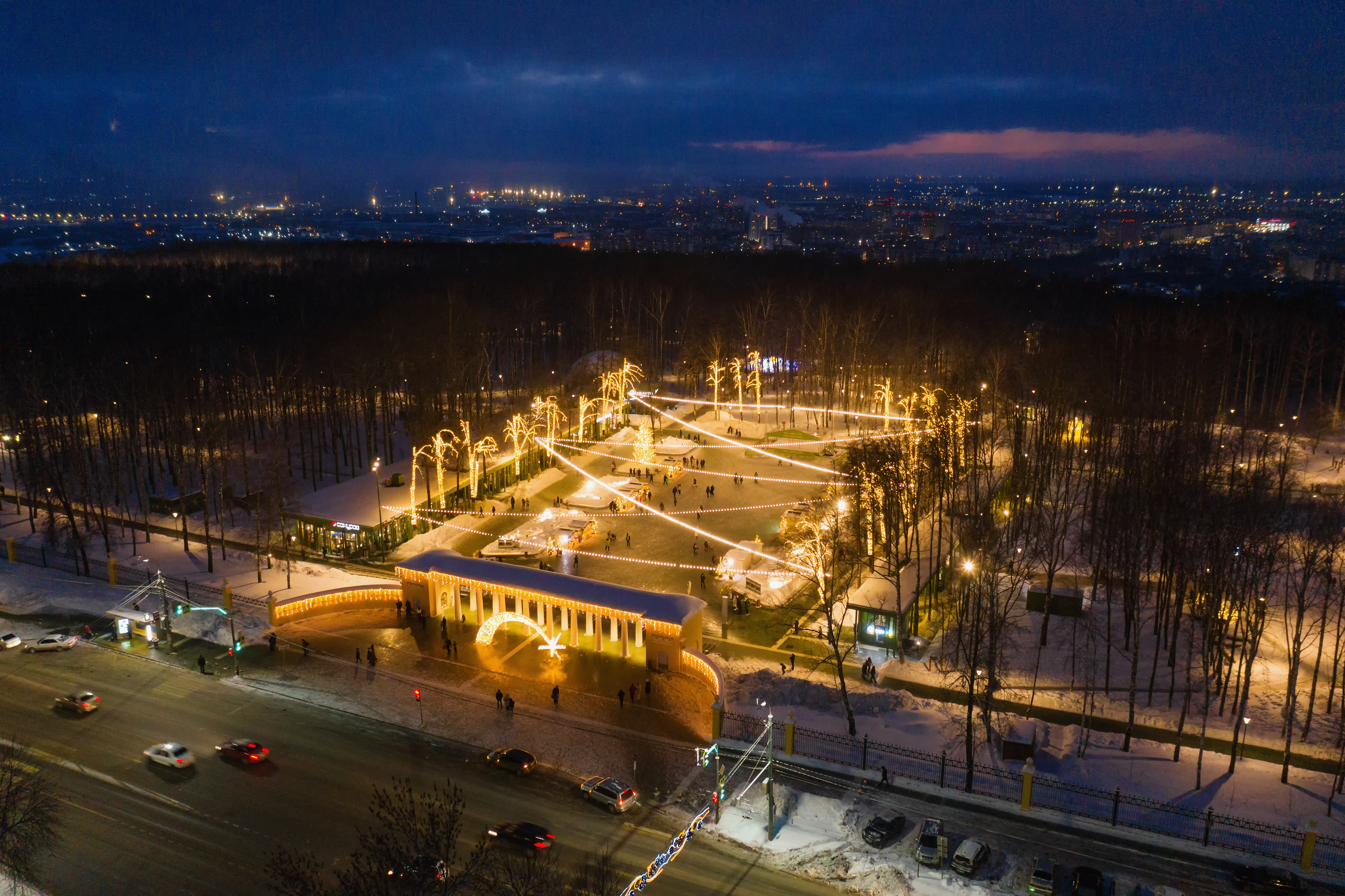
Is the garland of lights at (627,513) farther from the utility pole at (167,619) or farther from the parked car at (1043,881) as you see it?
the parked car at (1043,881)

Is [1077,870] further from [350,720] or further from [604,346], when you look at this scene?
[604,346]

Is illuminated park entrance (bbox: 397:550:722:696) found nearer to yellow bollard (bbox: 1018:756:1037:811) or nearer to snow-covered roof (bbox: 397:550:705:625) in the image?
snow-covered roof (bbox: 397:550:705:625)

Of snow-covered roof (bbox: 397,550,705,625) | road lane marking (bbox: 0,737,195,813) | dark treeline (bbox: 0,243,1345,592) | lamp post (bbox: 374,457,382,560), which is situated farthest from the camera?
dark treeline (bbox: 0,243,1345,592)

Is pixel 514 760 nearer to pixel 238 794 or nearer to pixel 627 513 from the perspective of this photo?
pixel 238 794

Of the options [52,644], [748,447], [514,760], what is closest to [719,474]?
[748,447]

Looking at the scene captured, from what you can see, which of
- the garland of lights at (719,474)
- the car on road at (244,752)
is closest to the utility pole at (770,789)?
the car on road at (244,752)

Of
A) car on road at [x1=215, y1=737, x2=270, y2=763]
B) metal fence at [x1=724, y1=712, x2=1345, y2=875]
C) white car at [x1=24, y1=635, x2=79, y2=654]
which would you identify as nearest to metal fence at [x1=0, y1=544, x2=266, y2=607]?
white car at [x1=24, y1=635, x2=79, y2=654]
